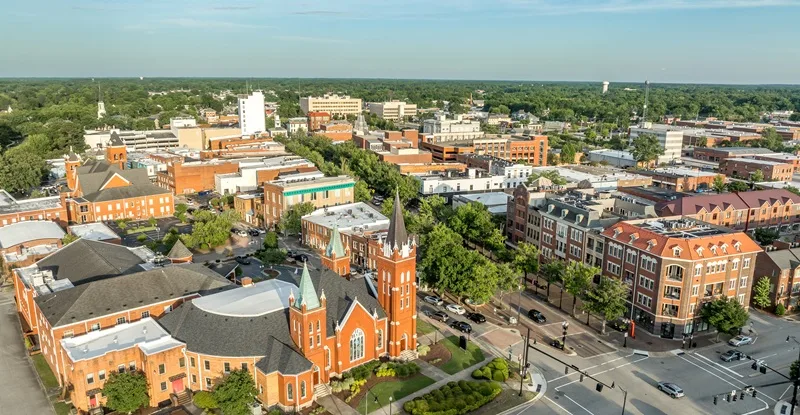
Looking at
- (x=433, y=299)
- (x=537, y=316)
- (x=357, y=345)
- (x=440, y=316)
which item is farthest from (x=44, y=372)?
(x=537, y=316)

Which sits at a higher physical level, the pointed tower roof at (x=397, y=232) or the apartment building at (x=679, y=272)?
the pointed tower roof at (x=397, y=232)

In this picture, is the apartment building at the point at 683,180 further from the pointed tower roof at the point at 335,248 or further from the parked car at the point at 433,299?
the pointed tower roof at the point at 335,248

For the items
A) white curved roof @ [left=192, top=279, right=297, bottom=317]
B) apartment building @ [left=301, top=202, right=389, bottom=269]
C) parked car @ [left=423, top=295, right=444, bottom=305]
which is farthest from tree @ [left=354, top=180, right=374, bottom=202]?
white curved roof @ [left=192, top=279, right=297, bottom=317]

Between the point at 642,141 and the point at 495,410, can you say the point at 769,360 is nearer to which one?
the point at 495,410

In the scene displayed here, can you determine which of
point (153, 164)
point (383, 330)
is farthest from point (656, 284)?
point (153, 164)

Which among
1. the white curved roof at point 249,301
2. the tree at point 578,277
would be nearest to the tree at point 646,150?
the tree at point 578,277
